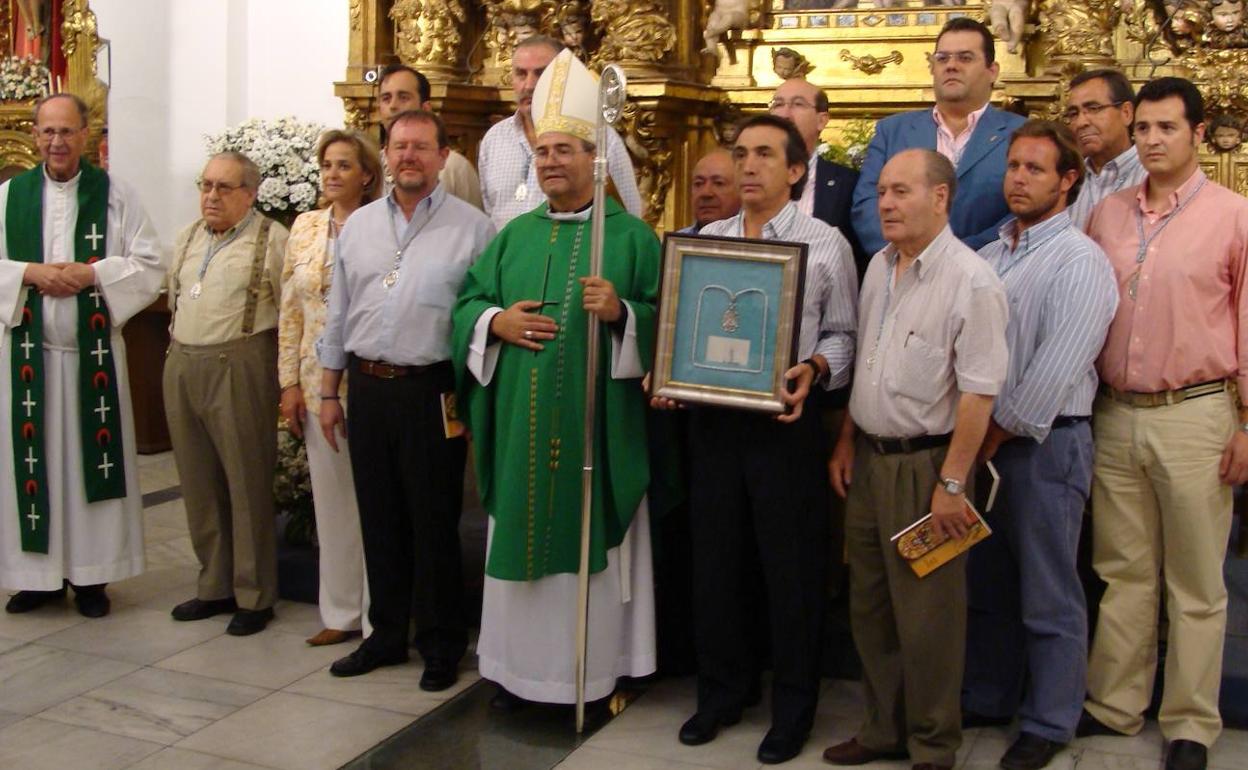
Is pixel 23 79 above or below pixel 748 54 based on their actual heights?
below

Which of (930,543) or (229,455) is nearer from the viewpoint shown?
(930,543)

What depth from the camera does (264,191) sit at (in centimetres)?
627

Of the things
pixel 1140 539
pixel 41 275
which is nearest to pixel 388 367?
pixel 41 275

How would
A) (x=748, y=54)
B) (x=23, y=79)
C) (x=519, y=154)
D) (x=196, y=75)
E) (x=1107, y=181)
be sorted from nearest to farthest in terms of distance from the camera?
1. (x=1107, y=181)
2. (x=519, y=154)
3. (x=748, y=54)
4. (x=196, y=75)
5. (x=23, y=79)

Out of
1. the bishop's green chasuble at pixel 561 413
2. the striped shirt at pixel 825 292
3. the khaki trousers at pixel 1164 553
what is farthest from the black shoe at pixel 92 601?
the khaki trousers at pixel 1164 553

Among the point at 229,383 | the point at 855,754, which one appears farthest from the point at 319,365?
the point at 855,754

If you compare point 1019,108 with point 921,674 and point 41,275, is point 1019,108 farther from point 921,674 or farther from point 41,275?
point 41,275

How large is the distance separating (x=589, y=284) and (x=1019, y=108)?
9.97ft

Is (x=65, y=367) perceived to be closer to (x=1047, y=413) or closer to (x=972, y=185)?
(x=972, y=185)

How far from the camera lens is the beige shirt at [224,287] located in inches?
193

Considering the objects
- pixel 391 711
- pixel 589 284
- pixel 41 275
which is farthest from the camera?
pixel 41 275

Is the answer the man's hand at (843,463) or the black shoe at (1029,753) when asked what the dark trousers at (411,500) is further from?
the black shoe at (1029,753)

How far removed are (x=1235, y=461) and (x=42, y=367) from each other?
151 inches

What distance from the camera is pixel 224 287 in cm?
491
